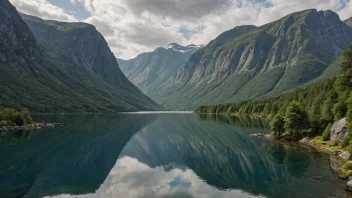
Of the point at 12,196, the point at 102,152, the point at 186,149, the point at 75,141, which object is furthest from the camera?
the point at 75,141

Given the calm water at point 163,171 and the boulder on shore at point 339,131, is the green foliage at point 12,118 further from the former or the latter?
the boulder on shore at point 339,131

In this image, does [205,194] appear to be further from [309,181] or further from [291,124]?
[291,124]

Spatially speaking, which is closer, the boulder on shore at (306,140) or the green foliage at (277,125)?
the boulder on shore at (306,140)

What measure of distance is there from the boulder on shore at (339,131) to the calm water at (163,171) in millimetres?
7858

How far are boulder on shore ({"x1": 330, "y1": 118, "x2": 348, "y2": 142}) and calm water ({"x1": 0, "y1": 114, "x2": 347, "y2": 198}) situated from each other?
25.8ft

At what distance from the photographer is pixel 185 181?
45.7 m

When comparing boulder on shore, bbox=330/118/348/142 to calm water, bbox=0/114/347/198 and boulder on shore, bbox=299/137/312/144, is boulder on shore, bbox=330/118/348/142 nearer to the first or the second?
calm water, bbox=0/114/347/198

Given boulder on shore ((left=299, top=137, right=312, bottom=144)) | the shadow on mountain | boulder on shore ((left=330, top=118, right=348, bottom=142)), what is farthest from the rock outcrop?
the shadow on mountain

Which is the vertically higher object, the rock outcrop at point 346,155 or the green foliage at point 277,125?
the green foliage at point 277,125

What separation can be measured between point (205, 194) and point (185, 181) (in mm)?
7905

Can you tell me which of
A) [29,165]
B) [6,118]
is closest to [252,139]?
[29,165]

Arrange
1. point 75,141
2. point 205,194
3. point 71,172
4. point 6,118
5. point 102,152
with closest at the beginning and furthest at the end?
point 205,194, point 71,172, point 102,152, point 75,141, point 6,118

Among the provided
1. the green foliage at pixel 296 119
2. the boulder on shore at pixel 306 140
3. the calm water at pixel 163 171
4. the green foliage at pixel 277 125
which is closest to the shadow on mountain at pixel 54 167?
the calm water at pixel 163 171

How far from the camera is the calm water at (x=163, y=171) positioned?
38.8m
